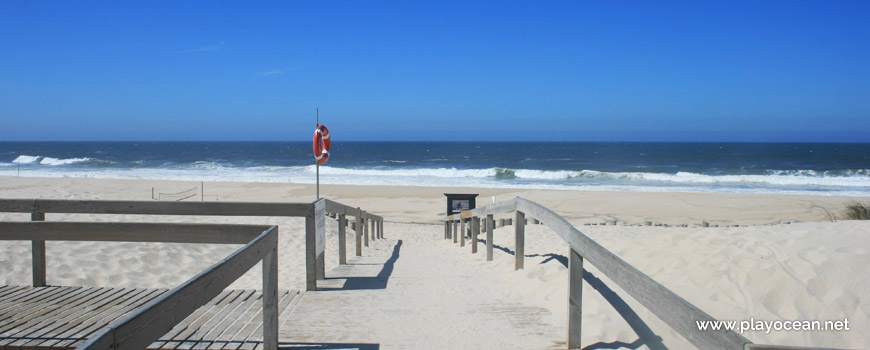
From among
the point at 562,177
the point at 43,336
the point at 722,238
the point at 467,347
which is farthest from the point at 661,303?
the point at 562,177

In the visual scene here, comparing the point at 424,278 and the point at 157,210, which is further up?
the point at 157,210

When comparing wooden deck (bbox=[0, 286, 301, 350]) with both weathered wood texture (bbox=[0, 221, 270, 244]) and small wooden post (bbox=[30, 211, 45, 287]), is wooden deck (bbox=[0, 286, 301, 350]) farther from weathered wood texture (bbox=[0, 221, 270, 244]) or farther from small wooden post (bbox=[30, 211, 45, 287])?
weathered wood texture (bbox=[0, 221, 270, 244])

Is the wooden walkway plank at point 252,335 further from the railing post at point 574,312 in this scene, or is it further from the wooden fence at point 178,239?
the railing post at point 574,312

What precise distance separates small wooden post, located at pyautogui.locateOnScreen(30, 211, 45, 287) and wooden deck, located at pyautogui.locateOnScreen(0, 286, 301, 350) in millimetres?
158

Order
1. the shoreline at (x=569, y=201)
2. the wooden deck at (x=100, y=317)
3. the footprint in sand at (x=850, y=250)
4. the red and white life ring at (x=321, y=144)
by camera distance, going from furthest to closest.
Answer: the shoreline at (x=569, y=201), the red and white life ring at (x=321, y=144), the footprint in sand at (x=850, y=250), the wooden deck at (x=100, y=317)

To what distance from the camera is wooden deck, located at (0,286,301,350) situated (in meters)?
3.42

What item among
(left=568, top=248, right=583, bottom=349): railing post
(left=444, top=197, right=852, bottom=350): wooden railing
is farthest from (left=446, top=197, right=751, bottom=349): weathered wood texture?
(left=568, top=248, right=583, bottom=349): railing post

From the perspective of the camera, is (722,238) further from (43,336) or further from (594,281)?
(43,336)

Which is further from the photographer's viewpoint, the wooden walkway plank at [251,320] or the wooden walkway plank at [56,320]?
the wooden walkway plank at [251,320]

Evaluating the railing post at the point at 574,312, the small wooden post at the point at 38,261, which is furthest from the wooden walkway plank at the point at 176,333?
the railing post at the point at 574,312

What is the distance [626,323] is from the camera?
160 inches

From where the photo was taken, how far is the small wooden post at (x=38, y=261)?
493cm

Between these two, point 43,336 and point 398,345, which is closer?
point 43,336

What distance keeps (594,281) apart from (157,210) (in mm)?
4194
